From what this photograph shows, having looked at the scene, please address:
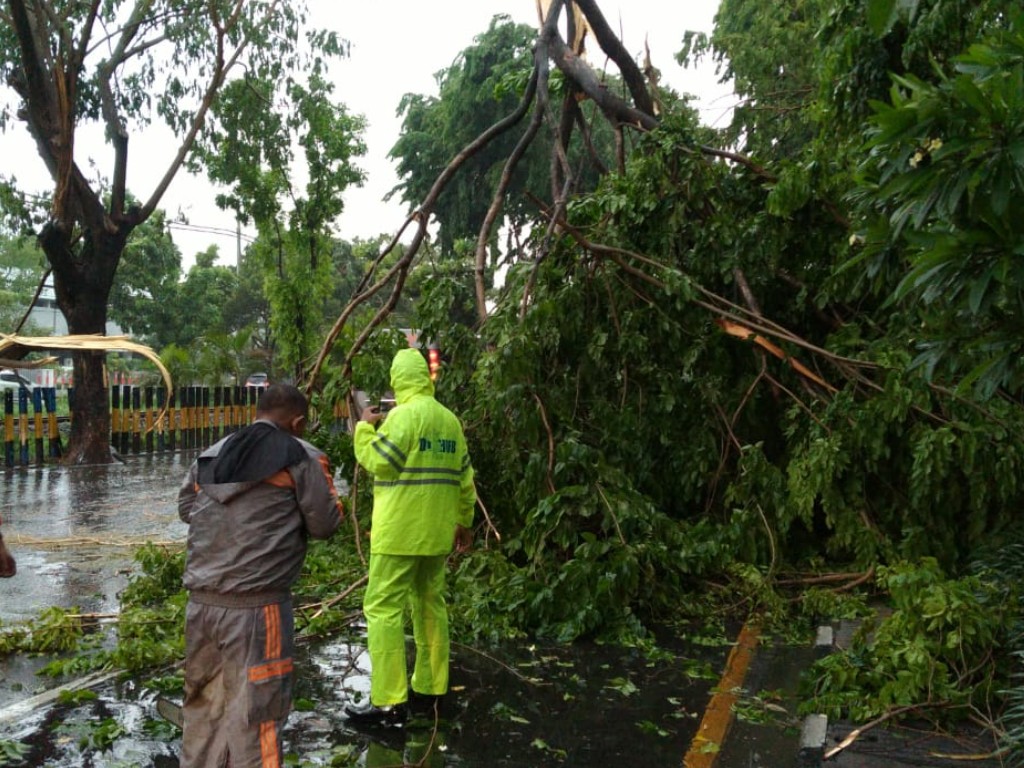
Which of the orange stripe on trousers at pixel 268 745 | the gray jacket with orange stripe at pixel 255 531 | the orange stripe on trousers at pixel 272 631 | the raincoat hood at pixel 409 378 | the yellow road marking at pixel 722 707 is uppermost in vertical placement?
the raincoat hood at pixel 409 378

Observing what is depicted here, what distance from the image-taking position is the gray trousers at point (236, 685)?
12.6ft

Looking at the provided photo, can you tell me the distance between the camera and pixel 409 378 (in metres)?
5.57

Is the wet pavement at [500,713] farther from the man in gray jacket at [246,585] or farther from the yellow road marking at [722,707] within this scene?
the man in gray jacket at [246,585]

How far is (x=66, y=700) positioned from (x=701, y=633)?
12.9 feet

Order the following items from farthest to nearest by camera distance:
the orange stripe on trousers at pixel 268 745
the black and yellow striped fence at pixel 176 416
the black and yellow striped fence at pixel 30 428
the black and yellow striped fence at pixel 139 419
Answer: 1. the black and yellow striped fence at pixel 176 416
2. the black and yellow striped fence at pixel 139 419
3. the black and yellow striped fence at pixel 30 428
4. the orange stripe on trousers at pixel 268 745

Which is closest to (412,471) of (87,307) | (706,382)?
(706,382)

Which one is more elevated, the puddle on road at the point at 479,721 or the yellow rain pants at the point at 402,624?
the yellow rain pants at the point at 402,624

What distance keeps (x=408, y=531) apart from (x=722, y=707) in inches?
74.4

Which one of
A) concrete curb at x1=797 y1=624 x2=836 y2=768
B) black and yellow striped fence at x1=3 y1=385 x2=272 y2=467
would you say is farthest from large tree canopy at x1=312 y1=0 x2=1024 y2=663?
black and yellow striped fence at x1=3 y1=385 x2=272 y2=467

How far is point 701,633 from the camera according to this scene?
23.5ft

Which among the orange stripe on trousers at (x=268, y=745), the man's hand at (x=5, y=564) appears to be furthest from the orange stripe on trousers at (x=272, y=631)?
the man's hand at (x=5, y=564)

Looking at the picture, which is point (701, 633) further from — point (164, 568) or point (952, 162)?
point (952, 162)

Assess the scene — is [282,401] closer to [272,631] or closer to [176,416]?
[272,631]

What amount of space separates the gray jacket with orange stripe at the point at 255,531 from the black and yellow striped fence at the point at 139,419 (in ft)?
39.5
